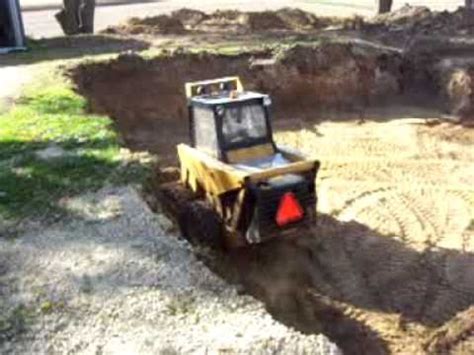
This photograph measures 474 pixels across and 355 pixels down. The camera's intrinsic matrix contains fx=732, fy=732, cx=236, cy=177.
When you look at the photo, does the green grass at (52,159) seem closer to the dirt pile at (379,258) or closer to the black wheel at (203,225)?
the black wheel at (203,225)

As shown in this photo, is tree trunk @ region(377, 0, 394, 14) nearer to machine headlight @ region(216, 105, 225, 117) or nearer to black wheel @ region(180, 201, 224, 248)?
machine headlight @ region(216, 105, 225, 117)

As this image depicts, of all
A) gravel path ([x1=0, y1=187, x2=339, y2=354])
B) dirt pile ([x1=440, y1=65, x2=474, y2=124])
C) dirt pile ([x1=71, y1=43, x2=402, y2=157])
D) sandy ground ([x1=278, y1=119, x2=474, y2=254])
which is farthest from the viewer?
dirt pile ([x1=440, y1=65, x2=474, y2=124])

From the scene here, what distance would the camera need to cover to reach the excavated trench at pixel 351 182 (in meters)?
9.35

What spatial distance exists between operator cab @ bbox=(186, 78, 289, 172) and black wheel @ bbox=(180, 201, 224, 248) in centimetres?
73

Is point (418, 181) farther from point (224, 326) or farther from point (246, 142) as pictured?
point (224, 326)

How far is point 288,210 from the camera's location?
9070 millimetres

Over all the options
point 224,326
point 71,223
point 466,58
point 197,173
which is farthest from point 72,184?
point 466,58

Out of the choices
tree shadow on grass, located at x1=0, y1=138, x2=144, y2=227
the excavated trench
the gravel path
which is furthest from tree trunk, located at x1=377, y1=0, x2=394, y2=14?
Result: the gravel path

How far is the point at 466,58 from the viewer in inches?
671

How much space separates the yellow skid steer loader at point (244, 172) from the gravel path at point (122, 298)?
1.22 meters

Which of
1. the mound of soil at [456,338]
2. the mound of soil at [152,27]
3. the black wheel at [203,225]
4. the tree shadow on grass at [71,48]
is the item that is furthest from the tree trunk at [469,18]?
the mound of soil at [456,338]

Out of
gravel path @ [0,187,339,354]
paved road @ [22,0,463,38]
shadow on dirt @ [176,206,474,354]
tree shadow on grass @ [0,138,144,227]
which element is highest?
tree shadow on grass @ [0,138,144,227]

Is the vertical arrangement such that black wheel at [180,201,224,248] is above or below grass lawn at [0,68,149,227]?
below

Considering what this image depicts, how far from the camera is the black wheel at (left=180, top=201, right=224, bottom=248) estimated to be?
9.60 m
